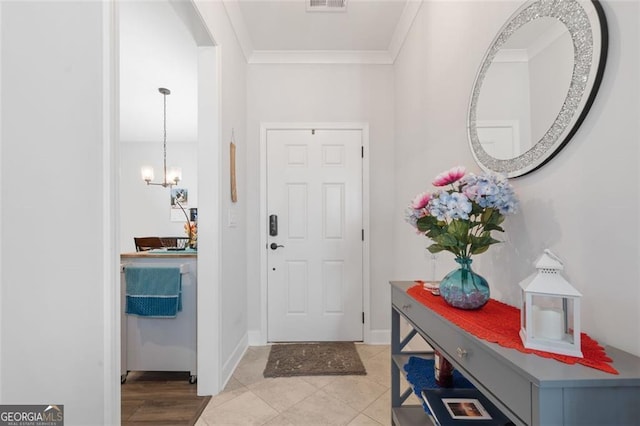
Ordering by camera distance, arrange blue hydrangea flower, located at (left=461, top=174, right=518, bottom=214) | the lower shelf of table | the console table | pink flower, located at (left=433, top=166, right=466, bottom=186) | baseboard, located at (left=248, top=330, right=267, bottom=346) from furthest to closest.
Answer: baseboard, located at (left=248, top=330, right=267, bottom=346) < the lower shelf of table < pink flower, located at (left=433, top=166, right=466, bottom=186) < blue hydrangea flower, located at (left=461, top=174, right=518, bottom=214) < the console table

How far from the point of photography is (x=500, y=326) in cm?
91

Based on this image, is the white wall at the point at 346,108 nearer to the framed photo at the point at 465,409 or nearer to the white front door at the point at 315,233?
the white front door at the point at 315,233

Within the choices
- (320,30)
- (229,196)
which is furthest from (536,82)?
(320,30)

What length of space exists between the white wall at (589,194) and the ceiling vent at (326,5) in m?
0.97

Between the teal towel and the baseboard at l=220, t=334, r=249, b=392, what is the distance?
555mm

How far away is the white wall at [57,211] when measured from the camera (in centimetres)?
79

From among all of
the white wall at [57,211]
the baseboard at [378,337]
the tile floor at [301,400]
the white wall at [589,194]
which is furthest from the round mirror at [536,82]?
the baseboard at [378,337]

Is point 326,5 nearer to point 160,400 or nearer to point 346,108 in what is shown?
point 346,108

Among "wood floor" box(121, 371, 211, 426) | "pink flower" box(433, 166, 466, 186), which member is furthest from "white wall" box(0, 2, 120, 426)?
"pink flower" box(433, 166, 466, 186)

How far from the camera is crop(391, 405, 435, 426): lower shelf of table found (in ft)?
4.63

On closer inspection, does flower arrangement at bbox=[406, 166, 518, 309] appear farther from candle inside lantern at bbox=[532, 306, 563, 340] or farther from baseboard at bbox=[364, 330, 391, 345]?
baseboard at bbox=[364, 330, 391, 345]

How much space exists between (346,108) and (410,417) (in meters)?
2.57

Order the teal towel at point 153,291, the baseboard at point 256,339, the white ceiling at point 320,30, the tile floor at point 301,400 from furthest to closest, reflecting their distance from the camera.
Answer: the baseboard at point 256,339, the white ceiling at point 320,30, the teal towel at point 153,291, the tile floor at point 301,400

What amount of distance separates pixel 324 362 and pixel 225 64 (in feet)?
8.27
